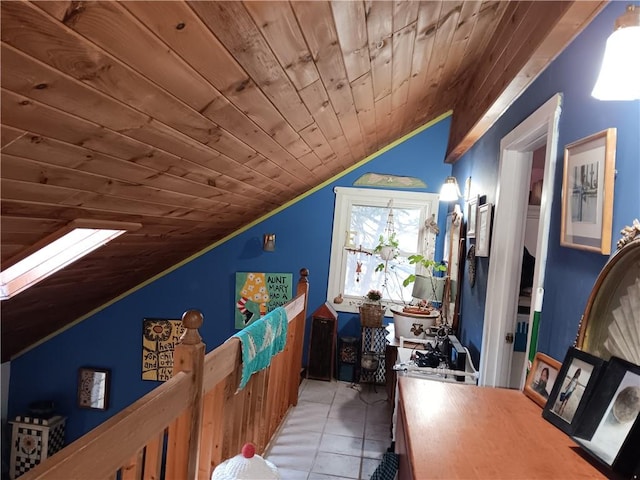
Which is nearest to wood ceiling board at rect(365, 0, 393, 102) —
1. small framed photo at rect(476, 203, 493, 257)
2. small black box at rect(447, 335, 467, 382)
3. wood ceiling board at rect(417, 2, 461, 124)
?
wood ceiling board at rect(417, 2, 461, 124)

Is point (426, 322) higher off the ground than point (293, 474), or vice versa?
point (426, 322)

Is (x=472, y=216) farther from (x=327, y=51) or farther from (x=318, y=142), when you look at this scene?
(x=327, y=51)

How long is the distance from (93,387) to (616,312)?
502 cm

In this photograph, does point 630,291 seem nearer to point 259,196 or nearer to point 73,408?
point 259,196

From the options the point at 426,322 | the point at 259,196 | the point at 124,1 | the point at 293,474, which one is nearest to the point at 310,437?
the point at 293,474

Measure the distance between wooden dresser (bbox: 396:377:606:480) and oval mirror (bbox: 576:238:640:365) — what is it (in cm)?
21

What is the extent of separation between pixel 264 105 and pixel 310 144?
95 centimetres

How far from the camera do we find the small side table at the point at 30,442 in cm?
433

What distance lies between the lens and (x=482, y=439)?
0.90 meters

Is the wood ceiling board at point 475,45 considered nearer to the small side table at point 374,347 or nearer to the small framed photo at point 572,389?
the small framed photo at point 572,389

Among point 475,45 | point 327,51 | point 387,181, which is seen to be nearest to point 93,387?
point 387,181

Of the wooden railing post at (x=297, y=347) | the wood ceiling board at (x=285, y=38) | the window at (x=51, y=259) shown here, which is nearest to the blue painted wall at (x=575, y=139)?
the wood ceiling board at (x=285, y=38)

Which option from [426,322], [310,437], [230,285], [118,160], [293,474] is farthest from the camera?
[230,285]

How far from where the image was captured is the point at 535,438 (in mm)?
911
